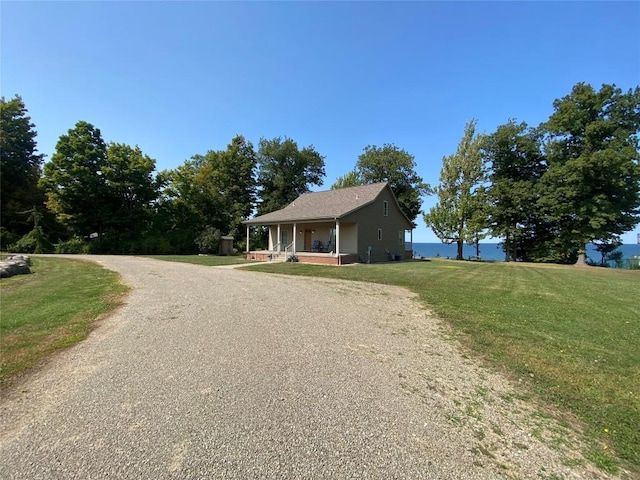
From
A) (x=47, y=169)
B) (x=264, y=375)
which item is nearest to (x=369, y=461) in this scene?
(x=264, y=375)

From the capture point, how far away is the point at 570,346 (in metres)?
5.23

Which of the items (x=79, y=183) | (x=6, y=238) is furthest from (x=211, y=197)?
(x=6, y=238)

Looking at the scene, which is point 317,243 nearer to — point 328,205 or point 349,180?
point 328,205

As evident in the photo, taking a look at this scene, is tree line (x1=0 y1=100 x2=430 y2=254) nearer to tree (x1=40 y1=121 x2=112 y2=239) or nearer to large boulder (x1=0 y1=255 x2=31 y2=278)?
tree (x1=40 y1=121 x2=112 y2=239)

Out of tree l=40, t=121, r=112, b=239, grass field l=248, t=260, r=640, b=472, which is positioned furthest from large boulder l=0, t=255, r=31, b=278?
tree l=40, t=121, r=112, b=239

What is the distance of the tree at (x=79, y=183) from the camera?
28.3m

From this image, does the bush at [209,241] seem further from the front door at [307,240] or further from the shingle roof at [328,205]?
the front door at [307,240]

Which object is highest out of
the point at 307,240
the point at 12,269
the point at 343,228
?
the point at 343,228

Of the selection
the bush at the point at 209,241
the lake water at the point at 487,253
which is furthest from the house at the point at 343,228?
the lake water at the point at 487,253

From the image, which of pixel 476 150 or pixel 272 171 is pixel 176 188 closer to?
pixel 272 171

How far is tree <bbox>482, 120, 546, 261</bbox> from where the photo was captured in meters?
31.0

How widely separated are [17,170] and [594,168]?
52.4 meters

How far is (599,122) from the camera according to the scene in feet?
85.7

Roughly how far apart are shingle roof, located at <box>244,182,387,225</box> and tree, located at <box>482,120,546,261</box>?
15.2 meters
